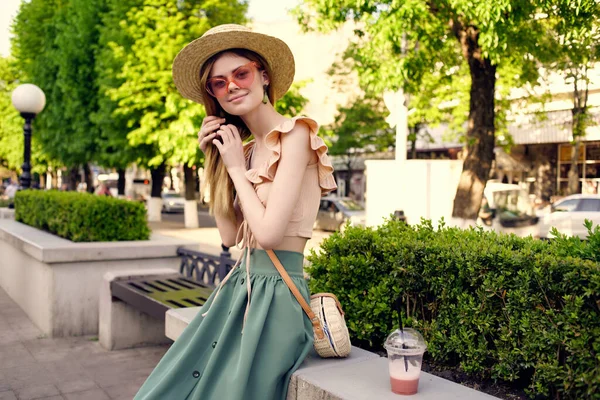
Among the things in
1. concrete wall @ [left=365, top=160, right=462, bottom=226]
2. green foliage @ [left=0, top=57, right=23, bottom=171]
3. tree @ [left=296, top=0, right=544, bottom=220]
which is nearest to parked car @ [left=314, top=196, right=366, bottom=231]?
concrete wall @ [left=365, top=160, right=462, bottom=226]

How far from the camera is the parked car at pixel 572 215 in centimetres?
1725

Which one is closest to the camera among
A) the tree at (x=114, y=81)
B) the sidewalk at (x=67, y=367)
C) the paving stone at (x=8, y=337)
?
the sidewalk at (x=67, y=367)

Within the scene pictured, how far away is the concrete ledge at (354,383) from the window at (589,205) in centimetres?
1696

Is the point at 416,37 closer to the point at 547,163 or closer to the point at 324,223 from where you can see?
the point at 324,223

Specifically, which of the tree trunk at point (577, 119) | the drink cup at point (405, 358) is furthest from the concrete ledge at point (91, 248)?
the tree trunk at point (577, 119)

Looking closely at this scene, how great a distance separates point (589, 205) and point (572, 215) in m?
0.76

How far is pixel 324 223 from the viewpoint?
2433 centimetres

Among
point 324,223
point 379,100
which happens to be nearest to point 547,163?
point 379,100

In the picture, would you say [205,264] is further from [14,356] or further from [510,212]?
[510,212]

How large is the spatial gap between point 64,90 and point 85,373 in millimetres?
24024

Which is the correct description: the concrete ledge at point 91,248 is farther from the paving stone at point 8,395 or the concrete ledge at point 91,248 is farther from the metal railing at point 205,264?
the paving stone at point 8,395

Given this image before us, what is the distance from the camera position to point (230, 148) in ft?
8.27

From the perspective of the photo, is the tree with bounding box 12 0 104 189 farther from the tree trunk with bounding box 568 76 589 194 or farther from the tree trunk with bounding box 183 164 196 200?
the tree trunk with bounding box 568 76 589 194

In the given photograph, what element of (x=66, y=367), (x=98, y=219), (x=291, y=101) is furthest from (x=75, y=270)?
(x=291, y=101)
